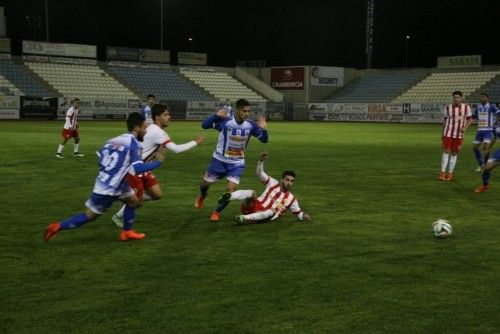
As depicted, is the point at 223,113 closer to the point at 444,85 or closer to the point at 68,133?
the point at 68,133

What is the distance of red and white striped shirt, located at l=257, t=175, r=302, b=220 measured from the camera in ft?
30.9

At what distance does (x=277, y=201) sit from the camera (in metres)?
9.45

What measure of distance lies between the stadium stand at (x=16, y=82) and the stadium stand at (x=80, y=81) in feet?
4.94

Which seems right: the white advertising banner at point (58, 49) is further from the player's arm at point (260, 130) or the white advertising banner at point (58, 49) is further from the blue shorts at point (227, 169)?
the player's arm at point (260, 130)

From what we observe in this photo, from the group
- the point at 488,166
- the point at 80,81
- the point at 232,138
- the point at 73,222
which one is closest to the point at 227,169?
the point at 232,138

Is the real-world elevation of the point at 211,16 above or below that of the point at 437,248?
Answer: above

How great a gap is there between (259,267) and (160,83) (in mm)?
58227

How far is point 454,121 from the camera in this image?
15.5 meters

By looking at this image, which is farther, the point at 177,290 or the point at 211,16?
the point at 211,16

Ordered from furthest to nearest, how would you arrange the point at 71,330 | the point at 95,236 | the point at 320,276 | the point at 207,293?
the point at 95,236, the point at 320,276, the point at 207,293, the point at 71,330

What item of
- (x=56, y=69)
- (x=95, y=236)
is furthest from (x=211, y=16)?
(x=95, y=236)

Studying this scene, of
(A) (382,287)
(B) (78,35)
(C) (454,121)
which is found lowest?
(A) (382,287)

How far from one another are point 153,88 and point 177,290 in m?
57.2

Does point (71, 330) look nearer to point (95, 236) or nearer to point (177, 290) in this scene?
point (177, 290)
